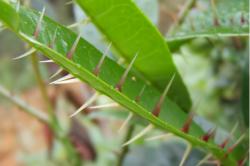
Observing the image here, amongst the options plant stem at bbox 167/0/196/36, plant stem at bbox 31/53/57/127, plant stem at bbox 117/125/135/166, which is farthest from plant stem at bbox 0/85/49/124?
plant stem at bbox 167/0/196/36

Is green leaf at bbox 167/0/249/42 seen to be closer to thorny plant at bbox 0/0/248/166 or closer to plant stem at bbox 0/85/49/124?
thorny plant at bbox 0/0/248/166

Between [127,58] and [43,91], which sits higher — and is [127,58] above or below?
above

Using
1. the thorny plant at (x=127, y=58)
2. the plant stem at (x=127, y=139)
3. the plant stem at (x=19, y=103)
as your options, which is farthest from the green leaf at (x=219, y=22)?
the plant stem at (x=19, y=103)

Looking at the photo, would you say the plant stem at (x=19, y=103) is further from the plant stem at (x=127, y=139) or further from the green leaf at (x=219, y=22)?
the green leaf at (x=219, y=22)

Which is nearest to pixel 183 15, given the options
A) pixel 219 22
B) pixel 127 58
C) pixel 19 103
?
pixel 219 22

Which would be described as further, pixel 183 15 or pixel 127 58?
pixel 183 15

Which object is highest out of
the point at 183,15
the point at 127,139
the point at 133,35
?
the point at 133,35

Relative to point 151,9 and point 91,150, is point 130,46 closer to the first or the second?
point 151,9

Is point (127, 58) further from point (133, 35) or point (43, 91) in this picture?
point (43, 91)
